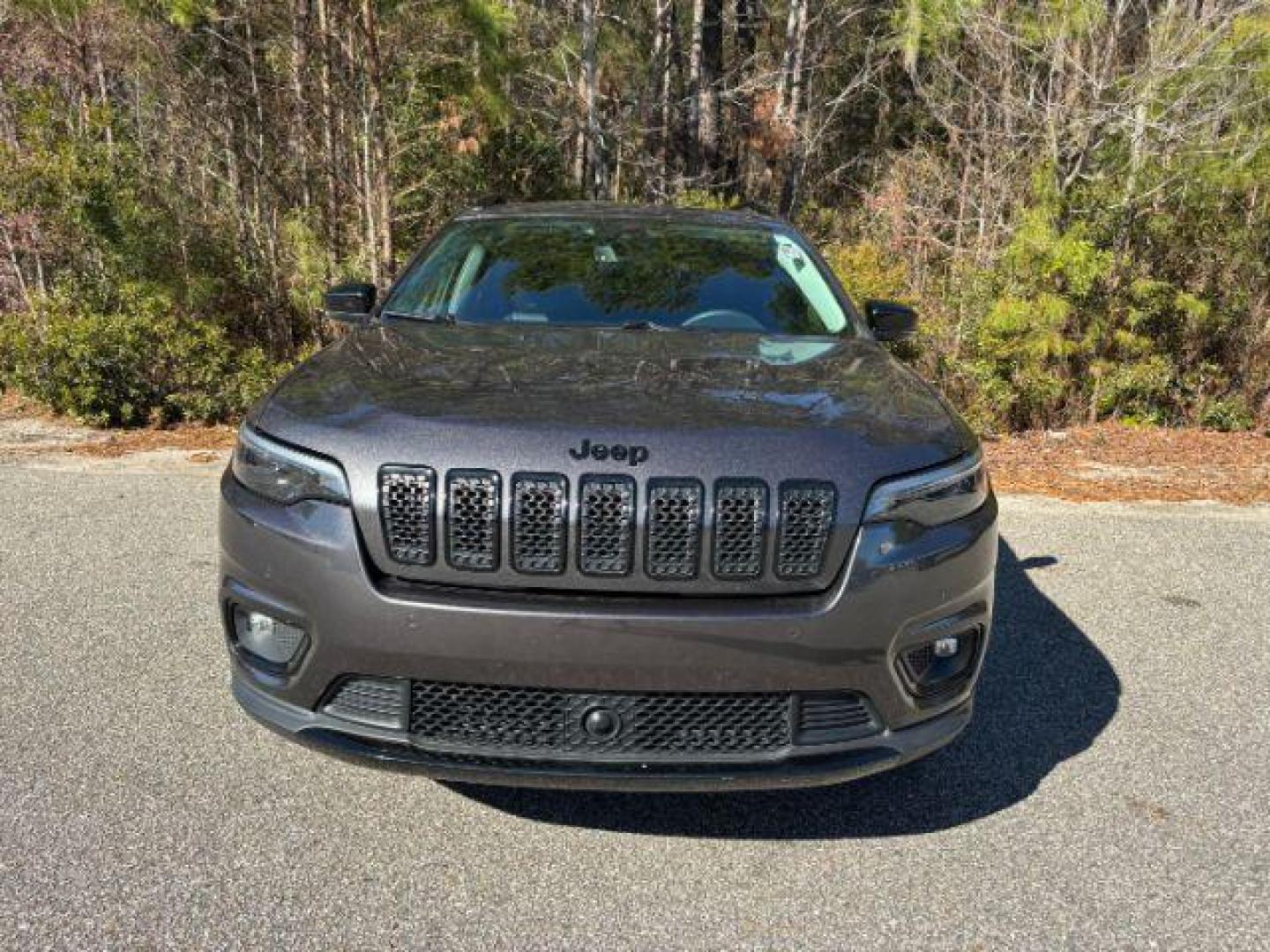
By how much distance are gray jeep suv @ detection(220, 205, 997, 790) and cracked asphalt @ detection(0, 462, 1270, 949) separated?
0.34 m

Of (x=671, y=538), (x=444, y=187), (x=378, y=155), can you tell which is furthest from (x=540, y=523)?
(x=444, y=187)

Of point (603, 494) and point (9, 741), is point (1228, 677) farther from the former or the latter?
point (9, 741)

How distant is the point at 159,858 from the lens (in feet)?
7.96

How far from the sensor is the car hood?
2.42 m

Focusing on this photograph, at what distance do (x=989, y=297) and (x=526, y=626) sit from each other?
275 inches

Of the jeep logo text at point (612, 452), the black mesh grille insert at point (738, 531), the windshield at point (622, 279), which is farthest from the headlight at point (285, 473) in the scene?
A: the windshield at point (622, 279)

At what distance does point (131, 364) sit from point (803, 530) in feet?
22.9

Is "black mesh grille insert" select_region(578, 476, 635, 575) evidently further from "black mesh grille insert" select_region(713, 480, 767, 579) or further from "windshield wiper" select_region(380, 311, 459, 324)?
"windshield wiper" select_region(380, 311, 459, 324)

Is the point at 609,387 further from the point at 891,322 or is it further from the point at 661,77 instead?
the point at 661,77

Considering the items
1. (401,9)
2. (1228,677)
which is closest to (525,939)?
(1228,677)

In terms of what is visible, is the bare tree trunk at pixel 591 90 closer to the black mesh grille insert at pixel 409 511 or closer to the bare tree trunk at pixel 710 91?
the bare tree trunk at pixel 710 91

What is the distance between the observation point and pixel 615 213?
4.25 m

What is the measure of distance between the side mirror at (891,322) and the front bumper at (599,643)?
151 cm

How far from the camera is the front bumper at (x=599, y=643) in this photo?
7.13 feet
